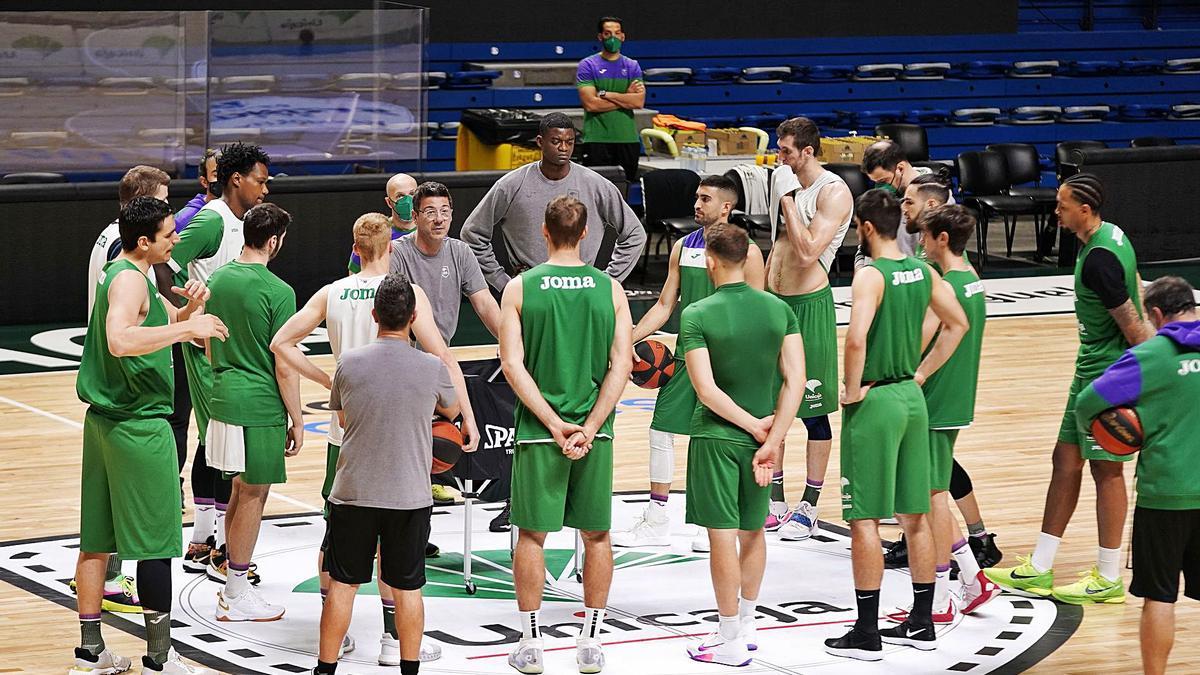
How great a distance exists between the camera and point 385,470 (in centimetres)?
591

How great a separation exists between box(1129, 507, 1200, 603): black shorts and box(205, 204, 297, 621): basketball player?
10.7ft

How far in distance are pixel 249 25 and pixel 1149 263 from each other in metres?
9.40

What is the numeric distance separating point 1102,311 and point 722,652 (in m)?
2.24

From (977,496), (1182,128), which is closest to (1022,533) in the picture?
(977,496)

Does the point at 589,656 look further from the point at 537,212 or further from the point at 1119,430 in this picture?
the point at 537,212

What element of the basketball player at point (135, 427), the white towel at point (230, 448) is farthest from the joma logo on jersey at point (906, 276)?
the white towel at point (230, 448)

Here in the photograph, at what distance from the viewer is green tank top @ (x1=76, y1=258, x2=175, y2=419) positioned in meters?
6.21

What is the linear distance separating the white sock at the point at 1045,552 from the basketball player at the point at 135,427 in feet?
12.4

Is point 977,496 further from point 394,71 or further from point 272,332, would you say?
point 394,71

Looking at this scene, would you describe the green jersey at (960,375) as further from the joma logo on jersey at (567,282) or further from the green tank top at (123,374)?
the green tank top at (123,374)

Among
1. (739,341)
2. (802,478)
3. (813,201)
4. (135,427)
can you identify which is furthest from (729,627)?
(802,478)

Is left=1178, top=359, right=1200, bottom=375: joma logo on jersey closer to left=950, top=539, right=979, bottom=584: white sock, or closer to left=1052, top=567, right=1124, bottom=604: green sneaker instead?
left=950, top=539, right=979, bottom=584: white sock

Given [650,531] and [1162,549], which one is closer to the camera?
[1162,549]

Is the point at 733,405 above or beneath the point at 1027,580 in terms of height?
above
